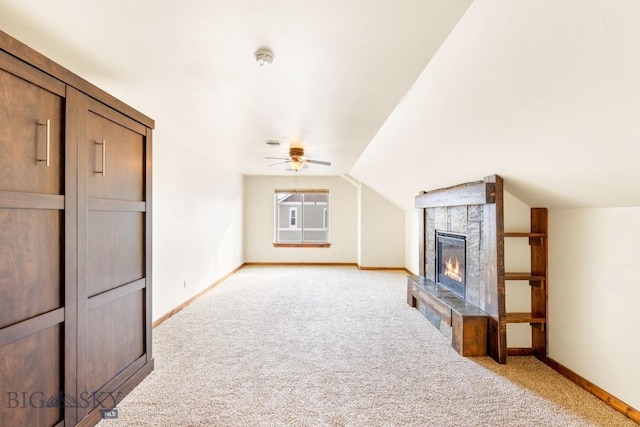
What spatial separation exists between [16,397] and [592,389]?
3.63 metres

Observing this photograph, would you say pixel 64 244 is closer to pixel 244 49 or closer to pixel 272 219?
pixel 244 49

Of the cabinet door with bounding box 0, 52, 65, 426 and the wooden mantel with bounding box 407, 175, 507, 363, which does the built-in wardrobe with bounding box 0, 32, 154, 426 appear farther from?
the wooden mantel with bounding box 407, 175, 507, 363

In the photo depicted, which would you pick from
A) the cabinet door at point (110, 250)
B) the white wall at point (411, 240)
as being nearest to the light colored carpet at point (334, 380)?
the cabinet door at point (110, 250)

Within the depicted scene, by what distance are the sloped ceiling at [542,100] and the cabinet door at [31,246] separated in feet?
7.20

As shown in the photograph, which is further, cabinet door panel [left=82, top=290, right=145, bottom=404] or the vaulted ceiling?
cabinet door panel [left=82, top=290, right=145, bottom=404]

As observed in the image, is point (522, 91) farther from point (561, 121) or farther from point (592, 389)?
point (592, 389)

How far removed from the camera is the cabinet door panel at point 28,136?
1349 millimetres

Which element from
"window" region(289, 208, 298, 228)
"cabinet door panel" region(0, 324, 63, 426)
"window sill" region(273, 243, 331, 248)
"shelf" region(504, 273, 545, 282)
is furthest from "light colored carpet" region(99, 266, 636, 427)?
"window" region(289, 208, 298, 228)

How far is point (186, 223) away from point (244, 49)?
3.11 m

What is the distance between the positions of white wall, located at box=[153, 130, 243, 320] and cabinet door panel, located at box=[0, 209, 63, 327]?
6.24 feet

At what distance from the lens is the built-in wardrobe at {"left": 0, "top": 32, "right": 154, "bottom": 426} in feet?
4.51

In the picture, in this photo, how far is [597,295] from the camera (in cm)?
227

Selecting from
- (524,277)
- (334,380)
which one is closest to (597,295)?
(524,277)

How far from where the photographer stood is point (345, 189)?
7.67m
